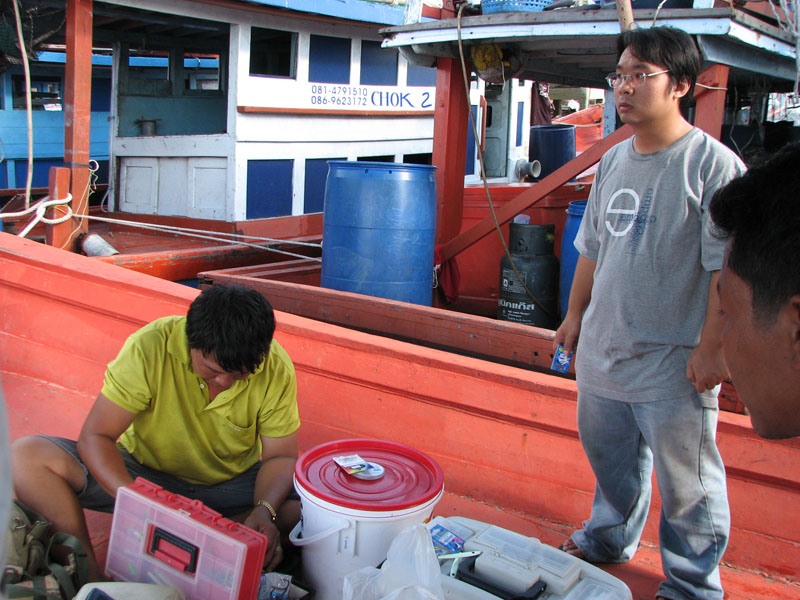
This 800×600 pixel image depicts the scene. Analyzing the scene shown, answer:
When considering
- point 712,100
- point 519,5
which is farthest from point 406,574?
point 519,5

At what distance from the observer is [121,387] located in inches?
90.0

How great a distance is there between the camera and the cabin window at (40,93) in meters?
10.0

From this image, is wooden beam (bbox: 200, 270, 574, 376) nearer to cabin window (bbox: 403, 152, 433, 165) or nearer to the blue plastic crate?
the blue plastic crate

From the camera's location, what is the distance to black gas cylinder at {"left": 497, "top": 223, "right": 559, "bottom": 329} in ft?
14.1

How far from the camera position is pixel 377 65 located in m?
7.21

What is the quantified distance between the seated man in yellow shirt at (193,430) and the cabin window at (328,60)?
15.6ft

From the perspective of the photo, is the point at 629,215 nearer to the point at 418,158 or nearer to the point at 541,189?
the point at 541,189

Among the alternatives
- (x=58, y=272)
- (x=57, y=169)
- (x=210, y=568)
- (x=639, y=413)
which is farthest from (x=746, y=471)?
(x=57, y=169)

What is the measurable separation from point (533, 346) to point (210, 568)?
1.85 meters

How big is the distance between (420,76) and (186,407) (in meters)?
5.99

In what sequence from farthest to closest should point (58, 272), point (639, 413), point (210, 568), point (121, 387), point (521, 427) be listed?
point (58, 272), point (521, 427), point (121, 387), point (639, 413), point (210, 568)

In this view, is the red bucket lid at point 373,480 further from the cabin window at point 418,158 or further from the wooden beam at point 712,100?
the cabin window at point 418,158

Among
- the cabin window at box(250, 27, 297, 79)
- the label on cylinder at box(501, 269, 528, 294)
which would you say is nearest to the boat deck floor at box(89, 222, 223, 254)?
the cabin window at box(250, 27, 297, 79)

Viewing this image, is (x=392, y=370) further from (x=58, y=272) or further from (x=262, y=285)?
(x=58, y=272)
